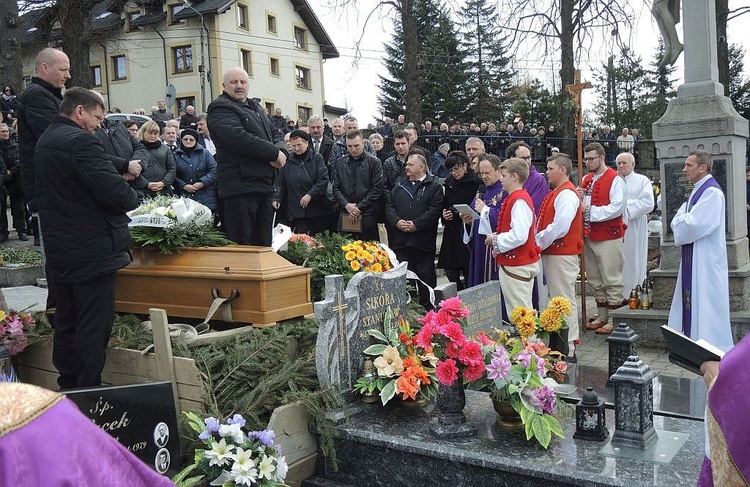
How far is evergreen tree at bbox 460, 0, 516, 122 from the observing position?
37500mm

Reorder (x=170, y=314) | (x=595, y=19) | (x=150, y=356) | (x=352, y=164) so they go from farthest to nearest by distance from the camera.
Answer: (x=595, y=19), (x=352, y=164), (x=170, y=314), (x=150, y=356)

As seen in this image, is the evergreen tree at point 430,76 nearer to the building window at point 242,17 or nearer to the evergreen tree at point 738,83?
the building window at point 242,17

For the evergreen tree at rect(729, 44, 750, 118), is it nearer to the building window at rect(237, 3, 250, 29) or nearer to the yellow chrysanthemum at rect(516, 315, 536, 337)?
the building window at rect(237, 3, 250, 29)

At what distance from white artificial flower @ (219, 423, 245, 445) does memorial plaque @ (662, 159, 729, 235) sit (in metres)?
6.21

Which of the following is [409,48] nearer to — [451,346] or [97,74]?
[451,346]

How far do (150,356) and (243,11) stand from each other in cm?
3980

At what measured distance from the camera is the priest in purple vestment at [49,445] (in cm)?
99

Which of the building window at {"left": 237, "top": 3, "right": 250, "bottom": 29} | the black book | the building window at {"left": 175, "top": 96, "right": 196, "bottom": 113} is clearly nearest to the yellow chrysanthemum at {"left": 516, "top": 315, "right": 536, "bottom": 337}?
the black book

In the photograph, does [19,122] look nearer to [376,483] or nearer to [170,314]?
[170,314]

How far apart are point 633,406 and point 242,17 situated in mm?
40886

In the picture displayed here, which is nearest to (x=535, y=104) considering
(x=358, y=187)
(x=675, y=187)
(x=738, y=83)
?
(x=738, y=83)

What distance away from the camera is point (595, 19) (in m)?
16.1

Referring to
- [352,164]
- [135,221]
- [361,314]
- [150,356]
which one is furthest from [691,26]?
[150,356]

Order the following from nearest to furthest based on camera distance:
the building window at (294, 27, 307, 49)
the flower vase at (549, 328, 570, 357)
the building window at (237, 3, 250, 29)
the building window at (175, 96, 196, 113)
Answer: the flower vase at (549, 328, 570, 357) → the building window at (175, 96, 196, 113) → the building window at (237, 3, 250, 29) → the building window at (294, 27, 307, 49)
